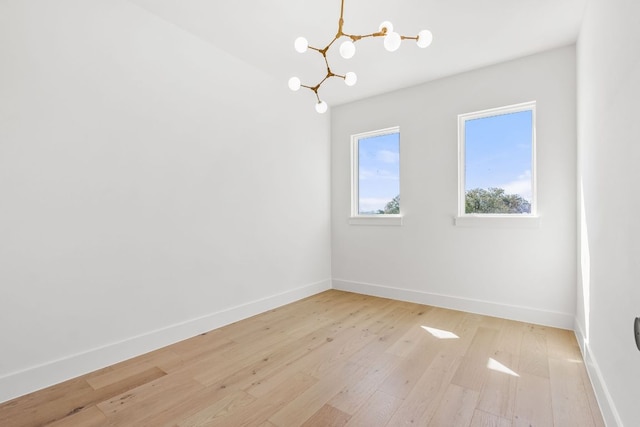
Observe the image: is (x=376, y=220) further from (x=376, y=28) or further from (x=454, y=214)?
(x=376, y=28)

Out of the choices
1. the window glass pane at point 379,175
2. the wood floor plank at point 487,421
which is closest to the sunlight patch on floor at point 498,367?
the wood floor plank at point 487,421

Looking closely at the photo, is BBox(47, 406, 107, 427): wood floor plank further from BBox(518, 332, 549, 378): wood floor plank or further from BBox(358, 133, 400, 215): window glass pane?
BBox(358, 133, 400, 215): window glass pane

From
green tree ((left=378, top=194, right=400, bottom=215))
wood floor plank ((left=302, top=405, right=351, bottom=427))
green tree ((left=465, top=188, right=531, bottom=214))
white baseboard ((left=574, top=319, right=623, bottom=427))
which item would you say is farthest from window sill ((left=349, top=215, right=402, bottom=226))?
wood floor plank ((left=302, top=405, right=351, bottom=427))

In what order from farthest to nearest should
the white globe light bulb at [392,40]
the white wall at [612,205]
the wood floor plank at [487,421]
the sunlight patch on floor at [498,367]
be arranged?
1. the sunlight patch on floor at [498,367]
2. the white globe light bulb at [392,40]
3. the wood floor plank at [487,421]
4. the white wall at [612,205]

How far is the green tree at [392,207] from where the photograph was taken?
3.92 metres

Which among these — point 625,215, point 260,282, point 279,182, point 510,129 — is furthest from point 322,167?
point 625,215

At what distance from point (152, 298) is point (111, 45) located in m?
1.93

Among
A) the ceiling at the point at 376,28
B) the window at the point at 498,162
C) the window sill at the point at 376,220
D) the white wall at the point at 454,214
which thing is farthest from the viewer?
the window sill at the point at 376,220

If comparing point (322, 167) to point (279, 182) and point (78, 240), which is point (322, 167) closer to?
point (279, 182)

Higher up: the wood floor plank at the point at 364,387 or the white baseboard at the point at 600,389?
the white baseboard at the point at 600,389

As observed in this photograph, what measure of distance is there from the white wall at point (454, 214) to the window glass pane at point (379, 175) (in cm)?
18

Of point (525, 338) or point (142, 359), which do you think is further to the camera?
point (525, 338)

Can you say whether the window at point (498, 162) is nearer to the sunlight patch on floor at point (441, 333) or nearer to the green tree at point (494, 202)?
the green tree at point (494, 202)

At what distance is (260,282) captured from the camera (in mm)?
3383
